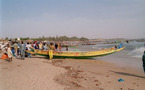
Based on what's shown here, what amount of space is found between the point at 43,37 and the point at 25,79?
49225 millimetres

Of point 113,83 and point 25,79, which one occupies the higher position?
point 25,79

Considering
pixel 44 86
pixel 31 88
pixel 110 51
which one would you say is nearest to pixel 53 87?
pixel 44 86

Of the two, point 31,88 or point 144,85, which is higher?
point 31,88

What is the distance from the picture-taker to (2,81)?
463 cm

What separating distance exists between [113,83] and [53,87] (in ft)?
9.72

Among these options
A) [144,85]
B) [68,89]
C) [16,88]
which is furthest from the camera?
[144,85]

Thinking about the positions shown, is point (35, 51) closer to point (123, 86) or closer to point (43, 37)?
point (123, 86)

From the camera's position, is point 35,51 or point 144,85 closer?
point 144,85

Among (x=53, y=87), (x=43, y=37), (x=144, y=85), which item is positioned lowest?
(x=144, y=85)

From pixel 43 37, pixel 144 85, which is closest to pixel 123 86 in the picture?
pixel 144 85

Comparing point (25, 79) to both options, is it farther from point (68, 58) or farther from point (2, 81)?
point (68, 58)

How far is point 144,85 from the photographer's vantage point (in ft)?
17.7

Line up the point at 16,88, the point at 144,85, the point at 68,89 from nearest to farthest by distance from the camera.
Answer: the point at 16,88
the point at 68,89
the point at 144,85

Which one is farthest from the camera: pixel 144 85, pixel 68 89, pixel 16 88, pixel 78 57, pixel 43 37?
pixel 43 37
